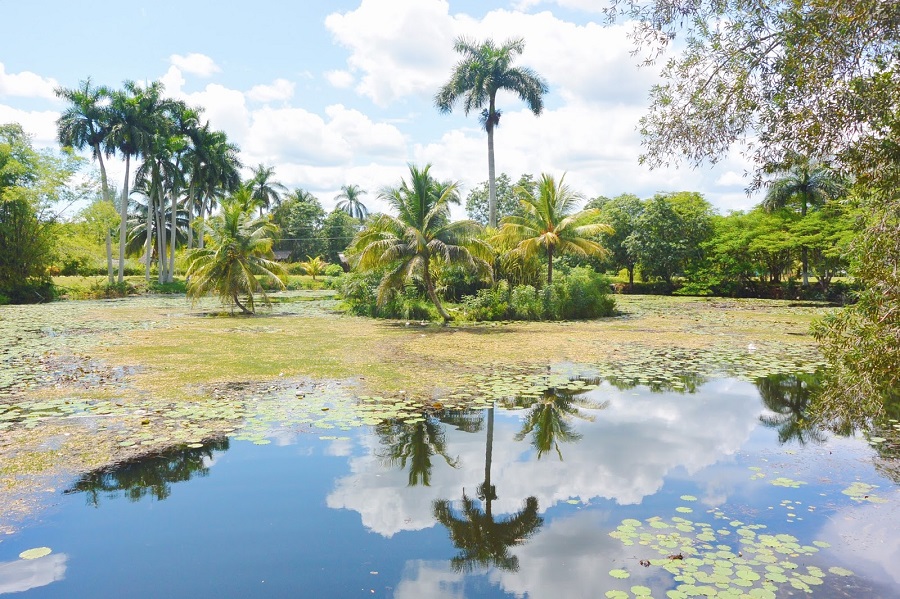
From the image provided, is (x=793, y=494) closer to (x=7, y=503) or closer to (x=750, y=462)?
(x=750, y=462)

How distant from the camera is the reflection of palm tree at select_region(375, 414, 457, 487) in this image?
5.63 meters

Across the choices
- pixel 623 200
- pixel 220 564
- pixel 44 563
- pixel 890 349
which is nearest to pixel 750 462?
A: pixel 890 349

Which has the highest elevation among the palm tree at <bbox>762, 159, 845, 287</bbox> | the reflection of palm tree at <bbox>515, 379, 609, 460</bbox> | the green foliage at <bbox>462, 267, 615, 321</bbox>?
the palm tree at <bbox>762, 159, 845, 287</bbox>

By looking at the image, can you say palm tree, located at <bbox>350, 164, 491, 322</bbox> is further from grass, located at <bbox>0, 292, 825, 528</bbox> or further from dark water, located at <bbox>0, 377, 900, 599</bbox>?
dark water, located at <bbox>0, 377, 900, 599</bbox>

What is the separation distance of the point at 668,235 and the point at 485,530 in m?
33.9

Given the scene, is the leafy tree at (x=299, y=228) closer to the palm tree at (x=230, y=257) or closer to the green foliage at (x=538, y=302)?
the palm tree at (x=230, y=257)

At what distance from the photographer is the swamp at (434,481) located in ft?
12.3

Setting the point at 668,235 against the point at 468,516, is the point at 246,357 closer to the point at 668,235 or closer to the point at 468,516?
the point at 468,516

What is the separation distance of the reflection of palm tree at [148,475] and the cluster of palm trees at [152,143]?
1153 inches

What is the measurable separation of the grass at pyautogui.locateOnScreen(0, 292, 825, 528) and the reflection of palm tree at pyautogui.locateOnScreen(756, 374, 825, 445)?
800 mm

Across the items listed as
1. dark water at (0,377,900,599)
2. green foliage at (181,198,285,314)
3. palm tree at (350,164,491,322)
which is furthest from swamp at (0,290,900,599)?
green foliage at (181,198,285,314)

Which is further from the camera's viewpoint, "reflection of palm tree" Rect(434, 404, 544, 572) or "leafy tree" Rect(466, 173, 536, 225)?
"leafy tree" Rect(466, 173, 536, 225)

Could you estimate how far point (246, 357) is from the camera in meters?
11.7

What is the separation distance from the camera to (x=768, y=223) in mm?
31109
